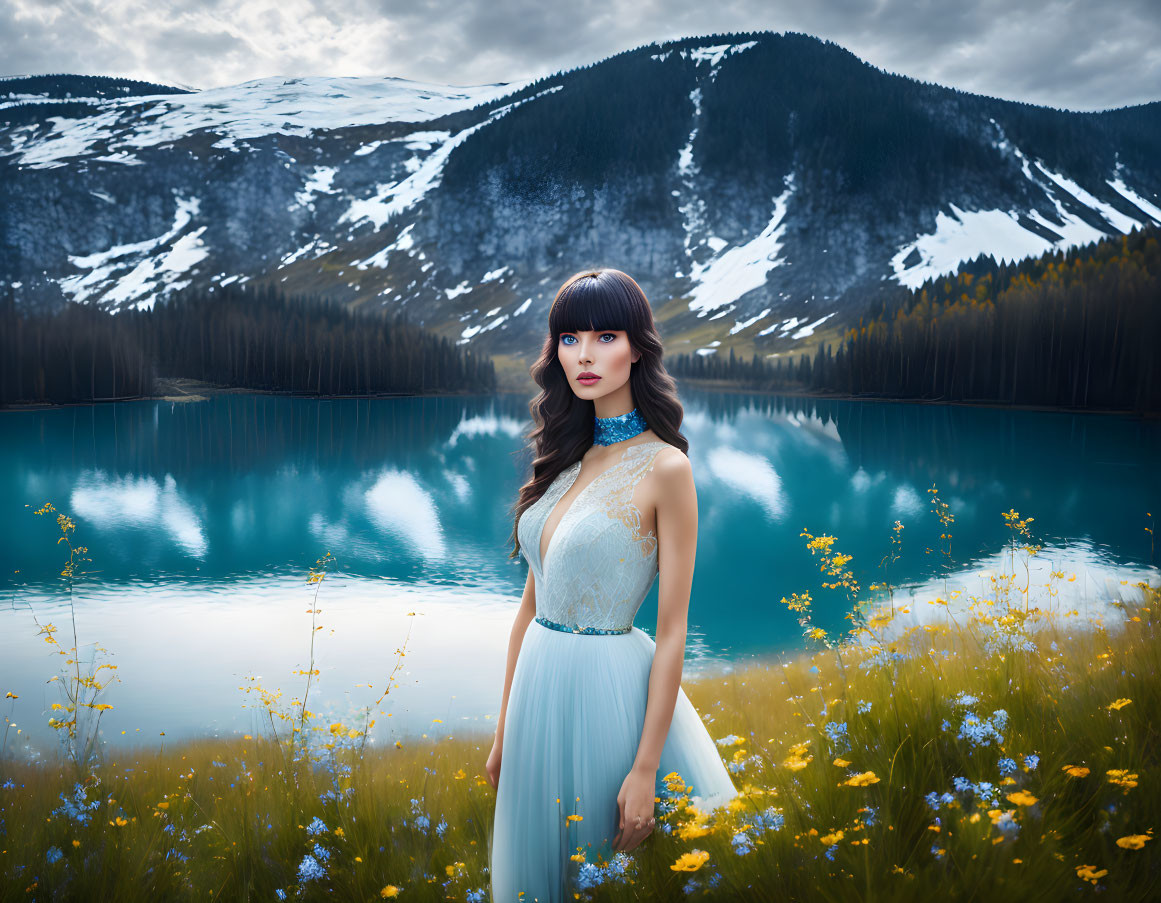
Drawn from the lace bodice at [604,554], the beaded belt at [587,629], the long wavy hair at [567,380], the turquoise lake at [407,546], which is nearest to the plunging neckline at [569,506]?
the lace bodice at [604,554]

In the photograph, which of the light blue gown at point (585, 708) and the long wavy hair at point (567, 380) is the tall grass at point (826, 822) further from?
the long wavy hair at point (567, 380)

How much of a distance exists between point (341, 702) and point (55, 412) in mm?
84321

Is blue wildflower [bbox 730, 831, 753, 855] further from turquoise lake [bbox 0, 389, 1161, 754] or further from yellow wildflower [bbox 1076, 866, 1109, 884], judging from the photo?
turquoise lake [bbox 0, 389, 1161, 754]

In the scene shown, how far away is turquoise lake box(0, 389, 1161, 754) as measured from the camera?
1303cm

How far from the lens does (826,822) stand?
2.74m

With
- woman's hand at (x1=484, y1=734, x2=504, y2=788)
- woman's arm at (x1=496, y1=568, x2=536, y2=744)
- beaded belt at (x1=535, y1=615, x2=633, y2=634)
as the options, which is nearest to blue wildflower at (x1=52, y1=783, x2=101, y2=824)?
woman's hand at (x1=484, y1=734, x2=504, y2=788)

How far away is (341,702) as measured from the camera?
1150 centimetres

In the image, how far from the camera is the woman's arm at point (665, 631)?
2678 millimetres

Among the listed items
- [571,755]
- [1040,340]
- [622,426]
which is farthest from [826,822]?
[1040,340]

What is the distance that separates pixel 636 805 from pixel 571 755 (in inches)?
12.5

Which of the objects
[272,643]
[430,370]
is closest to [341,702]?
[272,643]

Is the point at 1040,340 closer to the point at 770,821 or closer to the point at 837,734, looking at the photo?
the point at 837,734

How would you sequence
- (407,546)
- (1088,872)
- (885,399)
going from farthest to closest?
(885,399), (407,546), (1088,872)

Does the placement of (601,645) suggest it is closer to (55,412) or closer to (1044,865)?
(1044,865)
